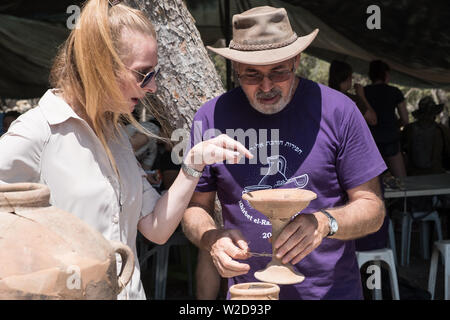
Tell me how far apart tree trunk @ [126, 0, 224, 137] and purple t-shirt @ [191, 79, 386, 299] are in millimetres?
892

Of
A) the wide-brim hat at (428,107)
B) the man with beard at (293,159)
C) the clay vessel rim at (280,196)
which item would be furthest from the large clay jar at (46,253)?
the wide-brim hat at (428,107)

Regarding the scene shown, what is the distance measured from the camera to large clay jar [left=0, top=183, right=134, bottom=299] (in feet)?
3.98

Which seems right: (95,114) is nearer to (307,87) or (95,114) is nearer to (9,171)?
(9,171)

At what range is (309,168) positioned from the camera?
Result: 2.17 meters

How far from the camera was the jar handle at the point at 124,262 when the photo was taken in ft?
4.75

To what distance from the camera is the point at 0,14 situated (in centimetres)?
688

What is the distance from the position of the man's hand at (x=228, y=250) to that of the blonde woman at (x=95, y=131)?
25cm

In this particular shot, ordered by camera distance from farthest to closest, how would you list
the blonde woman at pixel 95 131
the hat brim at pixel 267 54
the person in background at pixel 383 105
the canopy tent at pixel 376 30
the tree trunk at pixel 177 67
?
the person in background at pixel 383 105, the canopy tent at pixel 376 30, the tree trunk at pixel 177 67, the hat brim at pixel 267 54, the blonde woman at pixel 95 131

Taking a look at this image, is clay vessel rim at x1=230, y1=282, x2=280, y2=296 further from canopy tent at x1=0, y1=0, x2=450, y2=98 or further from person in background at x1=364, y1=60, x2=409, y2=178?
person in background at x1=364, y1=60, x2=409, y2=178

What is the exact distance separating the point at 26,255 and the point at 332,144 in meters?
1.30

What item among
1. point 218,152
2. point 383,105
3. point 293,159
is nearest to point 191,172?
point 218,152

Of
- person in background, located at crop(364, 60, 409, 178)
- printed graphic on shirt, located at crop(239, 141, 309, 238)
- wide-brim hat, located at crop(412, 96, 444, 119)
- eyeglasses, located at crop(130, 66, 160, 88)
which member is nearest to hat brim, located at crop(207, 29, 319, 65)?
printed graphic on shirt, located at crop(239, 141, 309, 238)

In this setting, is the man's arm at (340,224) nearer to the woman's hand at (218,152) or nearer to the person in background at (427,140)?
the woman's hand at (218,152)

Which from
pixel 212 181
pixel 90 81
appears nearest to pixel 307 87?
pixel 212 181
